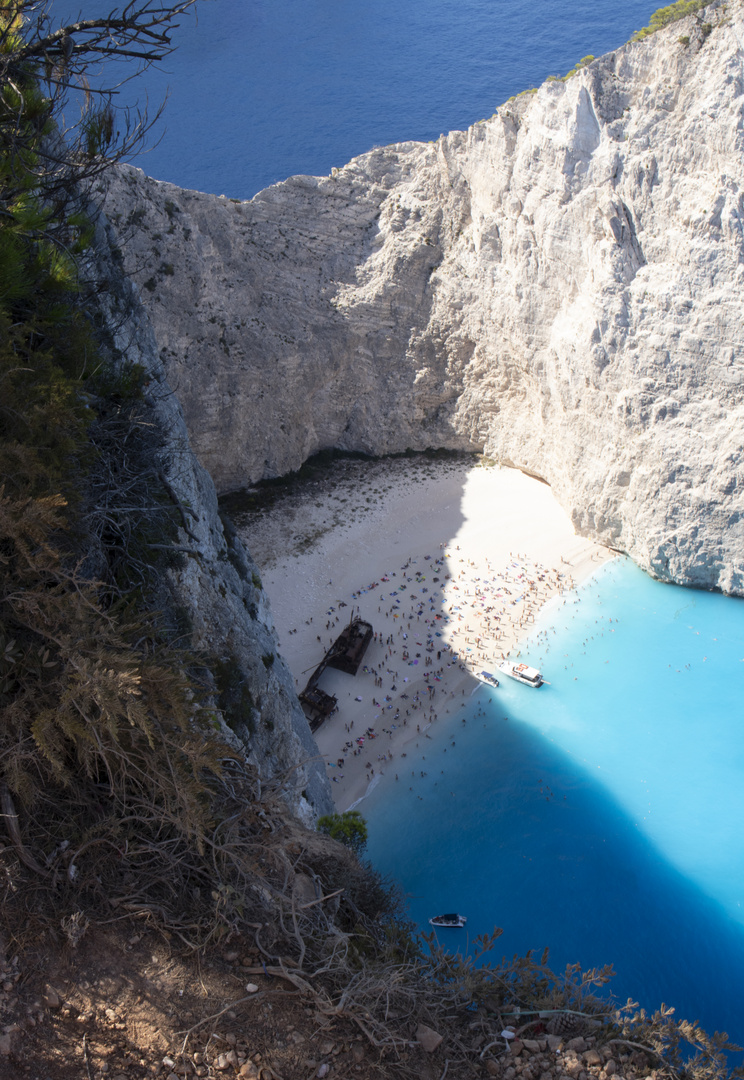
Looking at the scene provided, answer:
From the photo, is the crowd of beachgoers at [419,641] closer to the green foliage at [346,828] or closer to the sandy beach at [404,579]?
the sandy beach at [404,579]

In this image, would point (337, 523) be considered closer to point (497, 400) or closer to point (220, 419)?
point (220, 419)

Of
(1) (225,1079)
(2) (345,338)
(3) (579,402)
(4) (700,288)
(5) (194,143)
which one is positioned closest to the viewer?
(1) (225,1079)

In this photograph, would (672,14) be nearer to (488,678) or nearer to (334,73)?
(488,678)

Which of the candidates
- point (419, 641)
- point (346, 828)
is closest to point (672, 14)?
point (419, 641)

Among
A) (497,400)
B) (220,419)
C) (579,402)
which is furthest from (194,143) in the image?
(579,402)

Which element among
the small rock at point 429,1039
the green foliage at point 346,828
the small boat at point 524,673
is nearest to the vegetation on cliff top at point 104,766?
the small rock at point 429,1039

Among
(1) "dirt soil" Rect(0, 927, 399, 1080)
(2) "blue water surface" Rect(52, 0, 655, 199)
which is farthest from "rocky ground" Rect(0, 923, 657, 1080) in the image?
(2) "blue water surface" Rect(52, 0, 655, 199)

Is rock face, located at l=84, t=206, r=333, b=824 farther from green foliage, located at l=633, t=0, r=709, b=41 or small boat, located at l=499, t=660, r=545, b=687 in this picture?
green foliage, located at l=633, t=0, r=709, b=41
